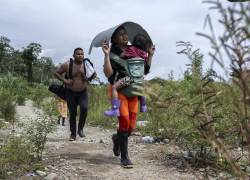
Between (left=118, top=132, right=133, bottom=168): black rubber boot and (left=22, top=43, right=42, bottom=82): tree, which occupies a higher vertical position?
(left=22, top=43, right=42, bottom=82): tree

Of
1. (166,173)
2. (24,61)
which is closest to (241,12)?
(166,173)

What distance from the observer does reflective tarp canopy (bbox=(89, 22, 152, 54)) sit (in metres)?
6.32

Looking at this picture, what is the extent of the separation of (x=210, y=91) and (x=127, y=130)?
4.42 m

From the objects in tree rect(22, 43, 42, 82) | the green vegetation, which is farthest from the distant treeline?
the green vegetation

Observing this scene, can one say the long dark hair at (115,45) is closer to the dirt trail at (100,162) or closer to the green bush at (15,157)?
the dirt trail at (100,162)

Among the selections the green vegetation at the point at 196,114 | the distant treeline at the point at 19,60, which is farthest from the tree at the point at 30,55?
the green vegetation at the point at 196,114

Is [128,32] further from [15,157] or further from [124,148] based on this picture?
[15,157]

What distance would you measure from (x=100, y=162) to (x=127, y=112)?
769mm

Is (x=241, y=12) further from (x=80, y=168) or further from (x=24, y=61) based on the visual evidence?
(x=24, y=61)

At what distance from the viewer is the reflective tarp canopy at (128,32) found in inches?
249

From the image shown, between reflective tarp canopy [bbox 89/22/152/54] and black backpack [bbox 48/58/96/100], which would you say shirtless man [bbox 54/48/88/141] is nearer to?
black backpack [bbox 48/58/96/100]

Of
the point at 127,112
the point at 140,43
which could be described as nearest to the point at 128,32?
the point at 140,43

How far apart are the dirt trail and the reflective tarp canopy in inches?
54.9

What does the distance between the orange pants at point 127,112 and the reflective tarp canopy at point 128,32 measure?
0.59m
